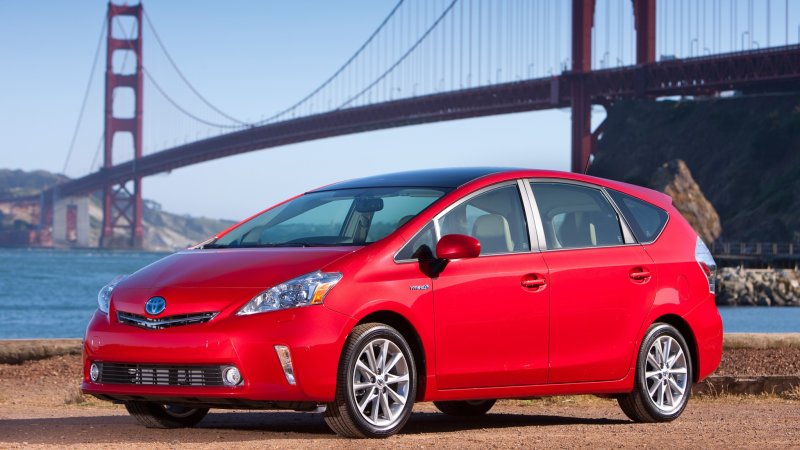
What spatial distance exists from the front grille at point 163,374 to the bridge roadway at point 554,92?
69.6 m

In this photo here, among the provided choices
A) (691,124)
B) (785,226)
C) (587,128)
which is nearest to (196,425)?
(587,128)

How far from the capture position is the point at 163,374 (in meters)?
6.93

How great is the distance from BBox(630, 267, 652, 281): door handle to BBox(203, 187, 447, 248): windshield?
135cm

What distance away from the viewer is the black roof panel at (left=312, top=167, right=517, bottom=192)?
7.86 meters

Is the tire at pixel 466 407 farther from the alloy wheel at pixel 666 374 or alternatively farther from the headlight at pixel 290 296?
the headlight at pixel 290 296

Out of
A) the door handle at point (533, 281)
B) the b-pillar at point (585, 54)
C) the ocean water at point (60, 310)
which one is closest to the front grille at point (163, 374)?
the door handle at point (533, 281)

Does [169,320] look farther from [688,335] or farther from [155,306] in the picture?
[688,335]

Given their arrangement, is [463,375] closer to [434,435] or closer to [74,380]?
[434,435]

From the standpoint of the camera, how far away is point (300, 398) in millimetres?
6820

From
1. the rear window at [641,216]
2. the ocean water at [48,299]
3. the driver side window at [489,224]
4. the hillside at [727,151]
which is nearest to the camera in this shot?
the driver side window at [489,224]

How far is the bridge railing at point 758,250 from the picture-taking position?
78125 millimetres

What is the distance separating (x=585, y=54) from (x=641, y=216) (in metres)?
73.9

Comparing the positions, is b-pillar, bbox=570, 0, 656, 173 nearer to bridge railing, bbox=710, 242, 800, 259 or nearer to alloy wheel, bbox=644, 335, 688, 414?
bridge railing, bbox=710, 242, 800, 259

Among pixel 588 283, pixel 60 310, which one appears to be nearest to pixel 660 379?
pixel 588 283
